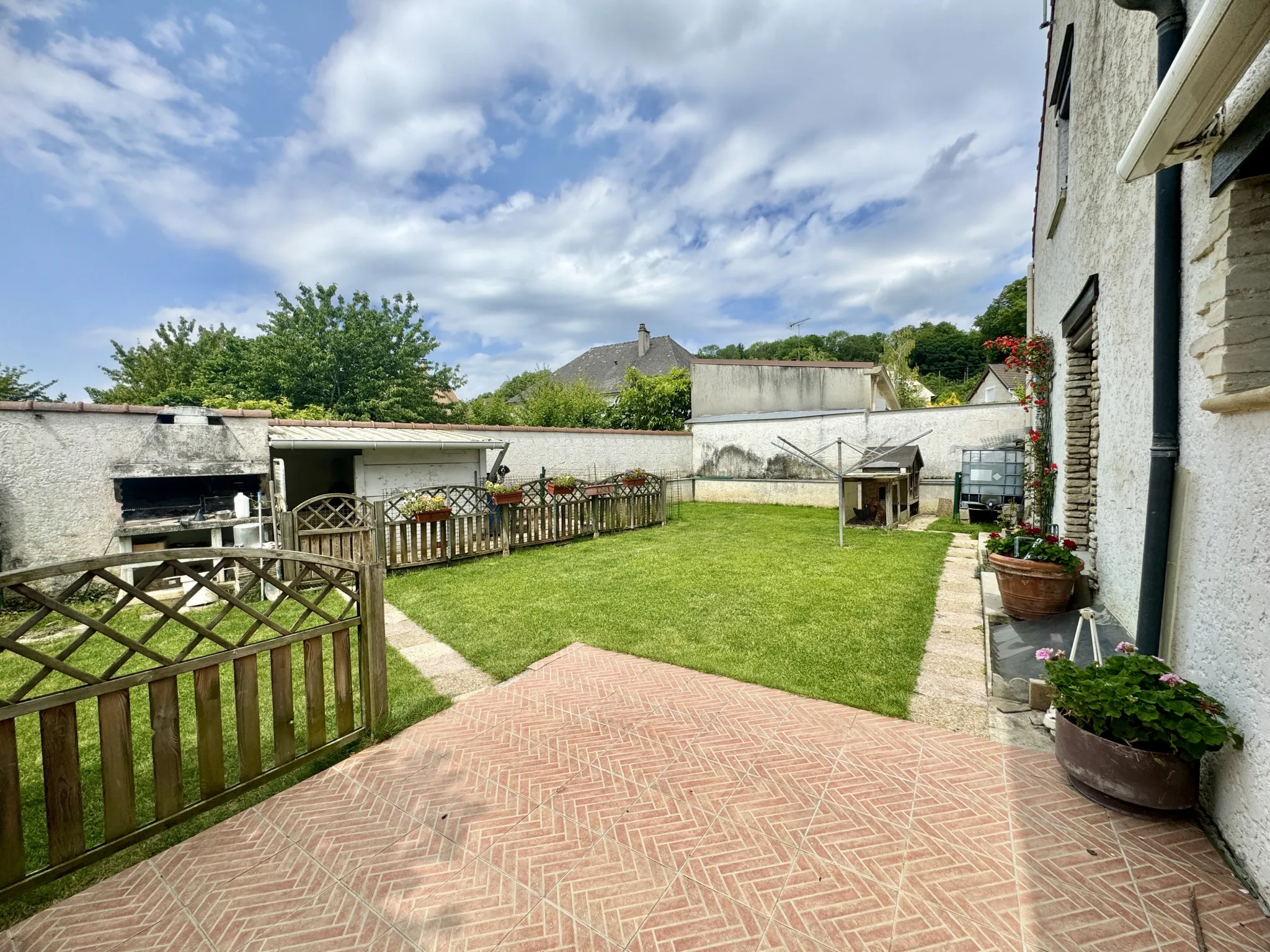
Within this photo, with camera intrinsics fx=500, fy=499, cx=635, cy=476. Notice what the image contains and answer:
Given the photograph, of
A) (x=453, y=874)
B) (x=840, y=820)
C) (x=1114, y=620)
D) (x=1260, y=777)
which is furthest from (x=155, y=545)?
(x=1114, y=620)

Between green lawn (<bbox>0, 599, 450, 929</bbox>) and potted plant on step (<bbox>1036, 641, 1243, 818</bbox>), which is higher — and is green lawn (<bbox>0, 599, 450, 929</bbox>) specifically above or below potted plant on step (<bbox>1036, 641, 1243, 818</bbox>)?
below

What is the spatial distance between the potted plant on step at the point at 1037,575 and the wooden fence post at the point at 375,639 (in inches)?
203

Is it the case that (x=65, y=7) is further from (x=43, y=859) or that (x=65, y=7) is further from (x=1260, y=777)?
(x=1260, y=777)

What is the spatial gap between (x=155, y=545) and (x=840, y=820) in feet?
28.3

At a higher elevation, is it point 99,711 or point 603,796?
point 99,711

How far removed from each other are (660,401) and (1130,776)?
22911 millimetres

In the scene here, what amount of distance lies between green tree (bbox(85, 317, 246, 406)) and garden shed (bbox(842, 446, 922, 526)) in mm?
27454

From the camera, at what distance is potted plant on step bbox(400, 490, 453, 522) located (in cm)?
819

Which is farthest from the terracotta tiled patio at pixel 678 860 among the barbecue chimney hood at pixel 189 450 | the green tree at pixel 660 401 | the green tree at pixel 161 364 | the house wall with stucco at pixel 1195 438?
the green tree at pixel 161 364

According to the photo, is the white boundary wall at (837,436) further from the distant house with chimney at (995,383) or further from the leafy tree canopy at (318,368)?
the distant house with chimney at (995,383)

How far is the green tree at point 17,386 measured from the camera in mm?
19656

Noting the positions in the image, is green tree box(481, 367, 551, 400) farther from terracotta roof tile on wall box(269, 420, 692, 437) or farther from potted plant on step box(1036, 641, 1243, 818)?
potted plant on step box(1036, 641, 1243, 818)

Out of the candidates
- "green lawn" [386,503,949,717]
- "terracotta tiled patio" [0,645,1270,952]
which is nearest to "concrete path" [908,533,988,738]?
"green lawn" [386,503,949,717]

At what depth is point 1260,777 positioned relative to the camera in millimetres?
1876
